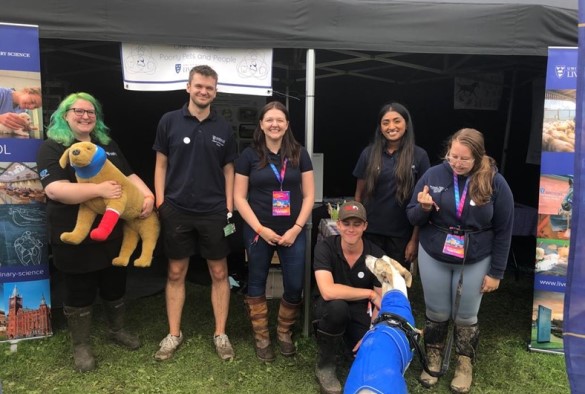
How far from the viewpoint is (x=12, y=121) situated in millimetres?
2846

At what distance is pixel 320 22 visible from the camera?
9.52 ft

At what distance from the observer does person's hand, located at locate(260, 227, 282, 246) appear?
8.86 ft

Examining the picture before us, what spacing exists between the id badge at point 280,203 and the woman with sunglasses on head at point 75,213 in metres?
0.77

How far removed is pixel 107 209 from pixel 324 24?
1.80 metres

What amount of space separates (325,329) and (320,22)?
1.96 meters

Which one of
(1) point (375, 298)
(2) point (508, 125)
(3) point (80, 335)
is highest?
(2) point (508, 125)

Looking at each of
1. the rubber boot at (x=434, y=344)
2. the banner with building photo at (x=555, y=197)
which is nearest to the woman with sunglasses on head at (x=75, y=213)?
the rubber boot at (x=434, y=344)

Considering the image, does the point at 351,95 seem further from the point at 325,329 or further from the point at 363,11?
the point at 325,329

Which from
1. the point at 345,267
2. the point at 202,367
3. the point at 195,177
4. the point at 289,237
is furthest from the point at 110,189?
the point at 345,267

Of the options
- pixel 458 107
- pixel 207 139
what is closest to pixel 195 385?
pixel 207 139

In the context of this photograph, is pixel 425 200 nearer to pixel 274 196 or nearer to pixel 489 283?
pixel 489 283

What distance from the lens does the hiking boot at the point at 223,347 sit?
296 centimetres

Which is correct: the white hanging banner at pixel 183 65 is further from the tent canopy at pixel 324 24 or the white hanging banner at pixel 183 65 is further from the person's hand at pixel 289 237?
the person's hand at pixel 289 237

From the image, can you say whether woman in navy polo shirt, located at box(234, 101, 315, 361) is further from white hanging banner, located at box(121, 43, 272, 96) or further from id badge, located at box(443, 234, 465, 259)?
id badge, located at box(443, 234, 465, 259)
